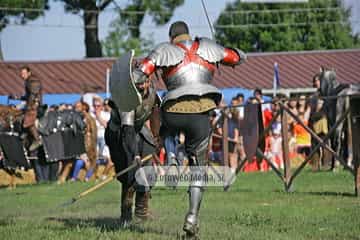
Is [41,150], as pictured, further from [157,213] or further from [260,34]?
[260,34]

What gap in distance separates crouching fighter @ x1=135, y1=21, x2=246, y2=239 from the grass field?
751mm

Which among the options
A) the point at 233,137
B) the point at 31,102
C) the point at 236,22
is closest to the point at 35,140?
the point at 31,102

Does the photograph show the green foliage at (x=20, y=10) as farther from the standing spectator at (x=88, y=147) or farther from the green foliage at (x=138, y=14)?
the standing spectator at (x=88, y=147)

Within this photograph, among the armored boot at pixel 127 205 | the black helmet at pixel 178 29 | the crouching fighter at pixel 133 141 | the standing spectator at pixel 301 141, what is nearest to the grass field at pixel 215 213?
the armored boot at pixel 127 205

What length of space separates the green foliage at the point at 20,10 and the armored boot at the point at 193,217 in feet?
110

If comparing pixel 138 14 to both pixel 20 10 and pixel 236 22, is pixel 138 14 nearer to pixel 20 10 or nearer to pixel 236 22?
pixel 20 10

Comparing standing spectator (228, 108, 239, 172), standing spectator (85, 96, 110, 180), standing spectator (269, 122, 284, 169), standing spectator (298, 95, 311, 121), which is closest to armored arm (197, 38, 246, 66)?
standing spectator (228, 108, 239, 172)

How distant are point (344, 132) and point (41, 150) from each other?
5.82 metres

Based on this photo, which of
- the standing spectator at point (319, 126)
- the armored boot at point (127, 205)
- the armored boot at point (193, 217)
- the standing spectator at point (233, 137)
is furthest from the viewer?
the standing spectator at point (233, 137)

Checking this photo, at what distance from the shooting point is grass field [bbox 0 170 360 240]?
27.3ft

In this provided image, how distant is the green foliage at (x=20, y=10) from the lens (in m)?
40.8

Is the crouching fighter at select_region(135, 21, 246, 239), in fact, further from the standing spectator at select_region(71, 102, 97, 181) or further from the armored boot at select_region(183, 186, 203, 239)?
the standing spectator at select_region(71, 102, 97, 181)

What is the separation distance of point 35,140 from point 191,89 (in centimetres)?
1010

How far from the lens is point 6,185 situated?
58.8 feet
